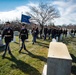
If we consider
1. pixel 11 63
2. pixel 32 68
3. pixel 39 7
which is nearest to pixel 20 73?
pixel 32 68

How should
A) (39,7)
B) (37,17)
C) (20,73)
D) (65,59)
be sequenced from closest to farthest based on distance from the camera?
(65,59), (20,73), (37,17), (39,7)

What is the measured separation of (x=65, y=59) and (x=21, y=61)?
422 cm

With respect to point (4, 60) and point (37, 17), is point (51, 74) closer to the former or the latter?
point (4, 60)

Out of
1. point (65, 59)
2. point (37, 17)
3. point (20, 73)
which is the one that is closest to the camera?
point (65, 59)

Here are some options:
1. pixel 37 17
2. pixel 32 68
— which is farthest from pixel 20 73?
pixel 37 17

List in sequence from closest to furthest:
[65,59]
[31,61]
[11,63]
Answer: [65,59] < [11,63] < [31,61]

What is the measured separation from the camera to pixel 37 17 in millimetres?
36688

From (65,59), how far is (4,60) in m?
4.72

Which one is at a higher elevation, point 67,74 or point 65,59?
point 65,59

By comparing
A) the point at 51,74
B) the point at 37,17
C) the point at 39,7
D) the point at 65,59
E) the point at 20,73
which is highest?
the point at 39,7

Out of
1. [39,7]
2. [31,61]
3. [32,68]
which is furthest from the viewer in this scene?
[39,7]

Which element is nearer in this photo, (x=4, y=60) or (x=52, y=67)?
(x=52, y=67)

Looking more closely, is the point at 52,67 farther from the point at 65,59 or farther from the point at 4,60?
the point at 4,60

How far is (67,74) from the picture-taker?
544 cm
